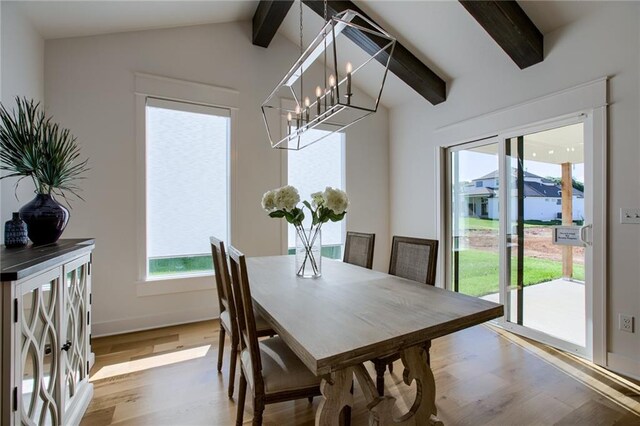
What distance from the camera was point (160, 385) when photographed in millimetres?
2053

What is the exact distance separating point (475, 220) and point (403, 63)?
6.30 ft

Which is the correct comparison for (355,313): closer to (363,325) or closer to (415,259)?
(363,325)

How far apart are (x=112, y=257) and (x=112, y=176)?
2.57 feet

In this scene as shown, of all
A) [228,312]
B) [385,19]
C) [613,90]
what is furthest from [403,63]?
[228,312]

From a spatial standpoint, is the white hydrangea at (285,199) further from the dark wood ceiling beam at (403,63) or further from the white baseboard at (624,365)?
the white baseboard at (624,365)

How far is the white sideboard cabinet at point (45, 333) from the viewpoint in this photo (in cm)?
107

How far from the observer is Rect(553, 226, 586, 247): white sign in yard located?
244cm

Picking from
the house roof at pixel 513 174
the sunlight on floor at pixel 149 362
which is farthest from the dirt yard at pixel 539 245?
the sunlight on floor at pixel 149 362

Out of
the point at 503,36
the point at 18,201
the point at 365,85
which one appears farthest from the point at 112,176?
the point at 503,36

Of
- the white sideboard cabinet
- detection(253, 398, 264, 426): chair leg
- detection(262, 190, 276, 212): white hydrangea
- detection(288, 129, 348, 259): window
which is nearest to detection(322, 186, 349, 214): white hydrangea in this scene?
detection(262, 190, 276, 212): white hydrangea

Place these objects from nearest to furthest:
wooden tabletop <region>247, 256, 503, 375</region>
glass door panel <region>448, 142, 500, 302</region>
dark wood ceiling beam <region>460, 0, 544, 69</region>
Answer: wooden tabletop <region>247, 256, 503, 375</region>, dark wood ceiling beam <region>460, 0, 544, 69</region>, glass door panel <region>448, 142, 500, 302</region>

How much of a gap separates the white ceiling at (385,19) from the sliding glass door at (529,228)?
0.86 meters

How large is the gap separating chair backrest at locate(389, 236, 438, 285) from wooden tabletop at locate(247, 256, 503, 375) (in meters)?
0.15

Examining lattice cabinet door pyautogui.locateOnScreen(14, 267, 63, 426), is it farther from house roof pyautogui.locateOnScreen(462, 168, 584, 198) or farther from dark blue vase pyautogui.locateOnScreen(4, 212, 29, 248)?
house roof pyautogui.locateOnScreen(462, 168, 584, 198)
